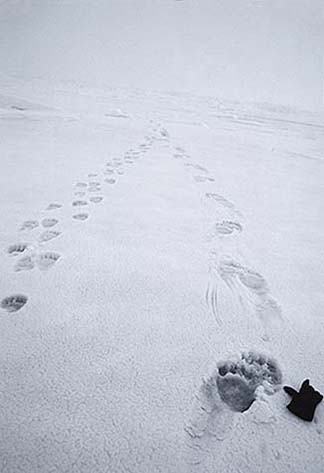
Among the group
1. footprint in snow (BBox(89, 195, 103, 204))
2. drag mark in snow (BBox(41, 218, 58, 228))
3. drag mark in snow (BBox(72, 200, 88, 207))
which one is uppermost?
drag mark in snow (BBox(72, 200, 88, 207))

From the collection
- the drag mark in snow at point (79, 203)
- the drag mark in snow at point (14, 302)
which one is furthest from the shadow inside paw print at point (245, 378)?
the drag mark in snow at point (79, 203)

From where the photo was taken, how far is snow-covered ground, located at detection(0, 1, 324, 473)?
78 centimetres

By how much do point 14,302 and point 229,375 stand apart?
864mm

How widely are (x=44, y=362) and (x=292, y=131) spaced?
7.26 metres

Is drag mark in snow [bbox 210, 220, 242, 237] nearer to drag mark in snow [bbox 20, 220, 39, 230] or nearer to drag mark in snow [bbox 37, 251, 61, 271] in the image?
drag mark in snow [bbox 37, 251, 61, 271]

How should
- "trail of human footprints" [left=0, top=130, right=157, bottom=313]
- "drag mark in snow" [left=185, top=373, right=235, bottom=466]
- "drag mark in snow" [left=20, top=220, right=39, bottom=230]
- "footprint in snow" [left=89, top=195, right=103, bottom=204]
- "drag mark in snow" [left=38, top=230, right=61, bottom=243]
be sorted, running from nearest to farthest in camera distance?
1. "drag mark in snow" [left=185, top=373, right=235, bottom=466]
2. "trail of human footprints" [left=0, top=130, right=157, bottom=313]
3. "drag mark in snow" [left=38, top=230, right=61, bottom=243]
4. "drag mark in snow" [left=20, top=220, right=39, bottom=230]
5. "footprint in snow" [left=89, top=195, right=103, bottom=204]

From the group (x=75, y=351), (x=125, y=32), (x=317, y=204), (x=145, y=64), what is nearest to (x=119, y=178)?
(x=317, y=204)

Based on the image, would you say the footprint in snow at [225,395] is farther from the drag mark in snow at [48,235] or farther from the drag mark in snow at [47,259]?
the drag mark in snow at [48,235]

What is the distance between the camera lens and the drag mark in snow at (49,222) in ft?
5.85

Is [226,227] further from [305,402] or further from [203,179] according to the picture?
[305,402]

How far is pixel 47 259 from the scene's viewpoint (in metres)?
1.48

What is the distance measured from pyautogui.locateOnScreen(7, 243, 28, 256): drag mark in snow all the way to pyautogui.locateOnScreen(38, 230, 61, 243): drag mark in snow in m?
0.09

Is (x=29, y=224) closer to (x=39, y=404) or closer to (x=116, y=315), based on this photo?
(x=116, y=315)

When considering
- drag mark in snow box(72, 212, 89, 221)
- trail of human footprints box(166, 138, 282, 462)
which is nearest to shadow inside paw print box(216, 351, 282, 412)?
trail of human footprints box(166, 138, 282, 462)
